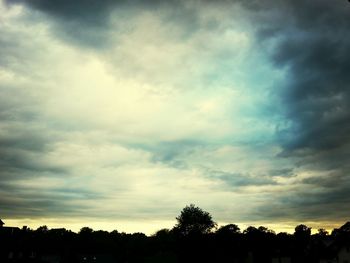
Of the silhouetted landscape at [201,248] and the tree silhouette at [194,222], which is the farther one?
the tree silhouette at [194,222]

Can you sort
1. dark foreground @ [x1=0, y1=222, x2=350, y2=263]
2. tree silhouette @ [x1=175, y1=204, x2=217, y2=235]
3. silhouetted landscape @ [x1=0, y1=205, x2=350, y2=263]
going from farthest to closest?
1. tree silhouette @ [x1=175, y1=204, x2=217, y2=235]
2. silhouetted landscape @ [x1=0, y1=205, x2=350, y2=263]
3. dark foreground @ [x1=0, y1=222, x2=350, y2=263]

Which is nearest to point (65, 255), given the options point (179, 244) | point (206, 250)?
point (179, 244)

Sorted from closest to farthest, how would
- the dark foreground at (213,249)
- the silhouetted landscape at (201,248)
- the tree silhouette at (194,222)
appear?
the dark foreground at (213,249) → the silhouetted landscape at (201,248) → the tree silhouette at (194,222)

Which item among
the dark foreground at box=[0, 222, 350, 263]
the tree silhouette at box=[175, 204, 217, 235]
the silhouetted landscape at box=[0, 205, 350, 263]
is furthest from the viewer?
the tree silhouette at box=[175, 204, 217, 235]

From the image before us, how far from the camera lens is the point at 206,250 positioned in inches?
4149

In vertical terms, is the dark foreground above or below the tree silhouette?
below

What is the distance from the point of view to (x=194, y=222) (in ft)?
374

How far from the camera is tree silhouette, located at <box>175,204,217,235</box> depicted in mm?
112938

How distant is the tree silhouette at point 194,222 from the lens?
371 feet

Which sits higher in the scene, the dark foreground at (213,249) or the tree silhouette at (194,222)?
the tree silhouette at (194,222)

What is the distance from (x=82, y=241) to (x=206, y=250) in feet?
365

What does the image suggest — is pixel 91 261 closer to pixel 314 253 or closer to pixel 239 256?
pixel 239 256

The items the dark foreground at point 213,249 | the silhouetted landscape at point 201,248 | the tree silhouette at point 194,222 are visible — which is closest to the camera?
the dark foreground at point 213,249

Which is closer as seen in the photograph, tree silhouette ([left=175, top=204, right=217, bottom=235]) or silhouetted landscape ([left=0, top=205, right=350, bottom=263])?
silhouetted landscape ([left=0, top=205, right=350, bottom=263])
